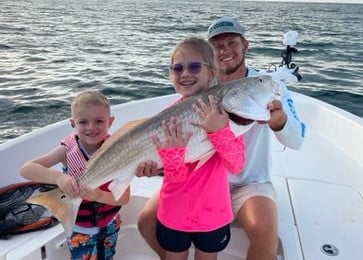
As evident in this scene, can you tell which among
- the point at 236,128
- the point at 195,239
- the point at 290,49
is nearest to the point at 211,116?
the point at 236,128

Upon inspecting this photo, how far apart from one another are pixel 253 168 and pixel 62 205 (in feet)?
5.17

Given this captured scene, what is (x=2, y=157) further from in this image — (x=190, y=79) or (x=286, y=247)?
(x=286, y=247)

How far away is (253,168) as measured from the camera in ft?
11.3

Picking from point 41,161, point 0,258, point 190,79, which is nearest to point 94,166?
point 41,161

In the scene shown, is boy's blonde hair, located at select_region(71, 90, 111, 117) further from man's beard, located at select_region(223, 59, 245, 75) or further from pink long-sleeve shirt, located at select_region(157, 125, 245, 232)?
man's beard, located at select_region(223, 59, 245, 75)

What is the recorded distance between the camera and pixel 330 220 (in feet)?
11.1

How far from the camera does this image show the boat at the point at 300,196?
3053 millimetres

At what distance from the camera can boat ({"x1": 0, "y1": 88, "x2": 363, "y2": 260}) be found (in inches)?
120

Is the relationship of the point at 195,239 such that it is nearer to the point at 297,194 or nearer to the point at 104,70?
the point at 297,194

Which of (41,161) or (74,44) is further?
(74,44)

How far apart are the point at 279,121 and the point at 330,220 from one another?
1.04 meters

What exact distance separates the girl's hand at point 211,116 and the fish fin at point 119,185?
607 millimetres

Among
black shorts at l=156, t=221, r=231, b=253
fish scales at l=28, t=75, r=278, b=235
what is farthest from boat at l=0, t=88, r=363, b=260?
fish scales at l=28, t=75, r=278, b=235

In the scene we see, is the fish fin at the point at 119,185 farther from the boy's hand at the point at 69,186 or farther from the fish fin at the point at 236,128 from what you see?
the fish fin at the point at 236,128
